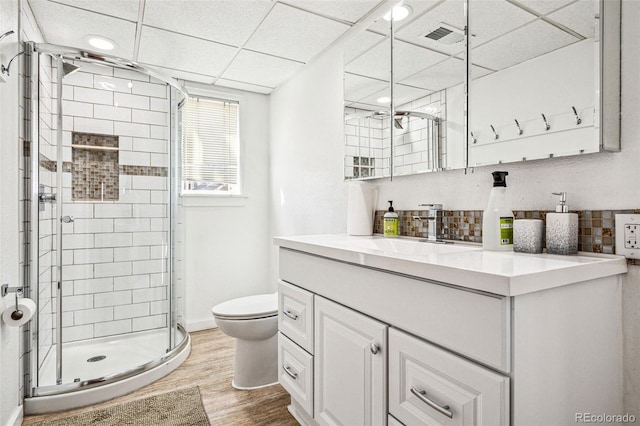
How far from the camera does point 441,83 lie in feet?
5.18

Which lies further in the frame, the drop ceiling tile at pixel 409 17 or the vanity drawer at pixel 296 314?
the drop ceiling tile at pixel 409 17

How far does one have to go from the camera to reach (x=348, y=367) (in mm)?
1271

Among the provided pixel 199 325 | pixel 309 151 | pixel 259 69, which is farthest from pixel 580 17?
pixel 199 325

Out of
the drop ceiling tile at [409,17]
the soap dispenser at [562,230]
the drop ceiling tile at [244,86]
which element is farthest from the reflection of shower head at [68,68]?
the soap dispenser at [562,230]

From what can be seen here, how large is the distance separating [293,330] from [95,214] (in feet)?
5.24

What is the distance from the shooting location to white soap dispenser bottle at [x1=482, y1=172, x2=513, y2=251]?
4.09 ft

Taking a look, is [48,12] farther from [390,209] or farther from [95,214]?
[390,209]

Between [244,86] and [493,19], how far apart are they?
7.41 feet

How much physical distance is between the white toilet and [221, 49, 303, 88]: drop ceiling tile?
1743 mm

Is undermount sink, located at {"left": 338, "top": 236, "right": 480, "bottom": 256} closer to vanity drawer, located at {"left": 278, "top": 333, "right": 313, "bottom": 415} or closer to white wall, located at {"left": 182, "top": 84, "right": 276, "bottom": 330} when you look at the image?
vanity drawer, located at {"left": 278, "top": 333, "right": 313, "bottom": 415}

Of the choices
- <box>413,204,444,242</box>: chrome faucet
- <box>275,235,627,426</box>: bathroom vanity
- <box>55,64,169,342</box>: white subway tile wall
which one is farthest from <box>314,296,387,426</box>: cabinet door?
<box>55,64,169,342</box>: white subway tile wall

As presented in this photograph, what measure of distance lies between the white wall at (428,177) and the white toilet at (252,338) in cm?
75

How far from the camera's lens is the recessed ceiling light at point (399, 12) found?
177 cm

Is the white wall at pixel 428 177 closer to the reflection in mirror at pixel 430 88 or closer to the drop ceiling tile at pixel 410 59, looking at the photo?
the reflection in mirror at pixel 430 88
